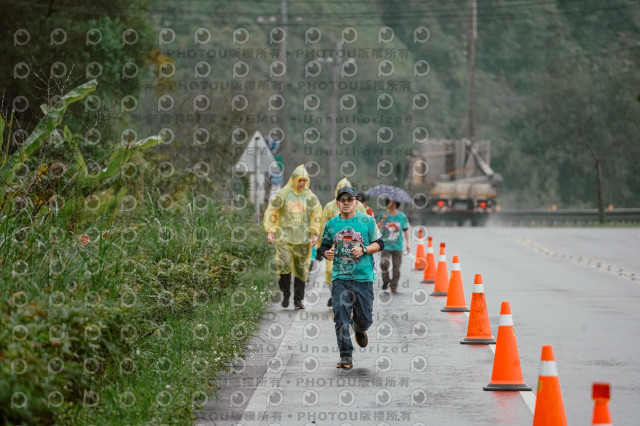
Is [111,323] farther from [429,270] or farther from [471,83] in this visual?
[471,83]

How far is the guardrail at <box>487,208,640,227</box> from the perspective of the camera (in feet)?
181

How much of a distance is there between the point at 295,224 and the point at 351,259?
5226 mm

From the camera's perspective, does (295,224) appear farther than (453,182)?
No

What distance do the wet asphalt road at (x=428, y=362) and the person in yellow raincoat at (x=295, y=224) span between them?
2.08 ft

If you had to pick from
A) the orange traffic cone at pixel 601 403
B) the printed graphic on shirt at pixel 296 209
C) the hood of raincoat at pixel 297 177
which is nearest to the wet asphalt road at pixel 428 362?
the printed graphic on shirt at pixel 296 209

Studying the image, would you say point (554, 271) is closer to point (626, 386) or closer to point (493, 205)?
point (626, 386)

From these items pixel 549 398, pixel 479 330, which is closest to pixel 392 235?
pixel 479 330

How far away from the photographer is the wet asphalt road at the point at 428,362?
9867 mm

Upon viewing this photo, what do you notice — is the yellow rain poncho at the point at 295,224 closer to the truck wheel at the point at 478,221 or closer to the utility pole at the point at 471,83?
the truck wheel at the point at 478,221

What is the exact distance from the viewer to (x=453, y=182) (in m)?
52.8

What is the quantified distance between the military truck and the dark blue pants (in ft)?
128

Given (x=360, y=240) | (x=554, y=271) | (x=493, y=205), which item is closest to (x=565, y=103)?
(x=493, y=205)

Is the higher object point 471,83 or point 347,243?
point 471,83

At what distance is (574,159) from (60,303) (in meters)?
66.2
